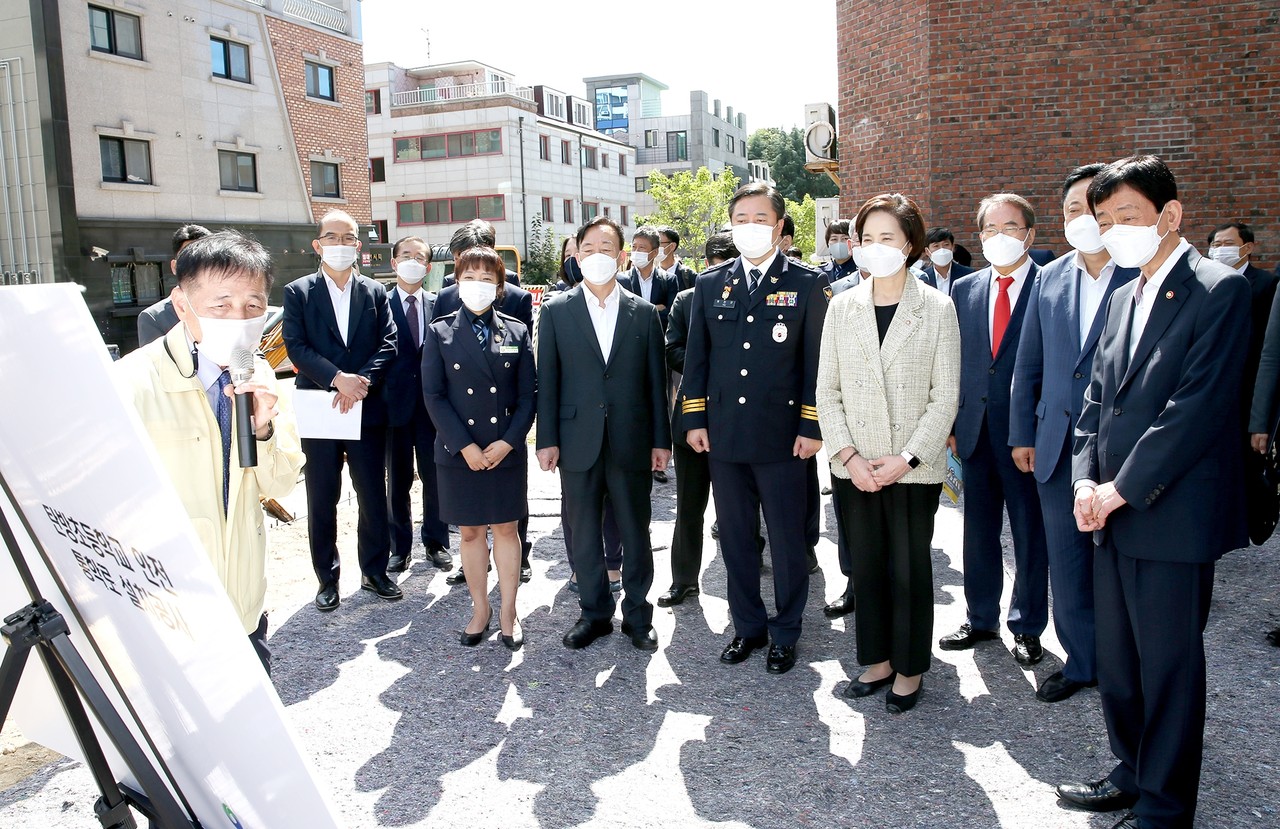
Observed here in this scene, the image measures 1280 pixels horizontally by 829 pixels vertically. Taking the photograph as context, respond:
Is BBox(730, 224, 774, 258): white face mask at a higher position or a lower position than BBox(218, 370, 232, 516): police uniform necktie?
higher

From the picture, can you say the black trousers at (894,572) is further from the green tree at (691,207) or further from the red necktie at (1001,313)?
the green tree at (691,207)

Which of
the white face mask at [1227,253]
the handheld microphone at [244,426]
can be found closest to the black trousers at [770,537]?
the handheld microphone at [244,426]

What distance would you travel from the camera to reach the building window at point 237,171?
80.1 ft

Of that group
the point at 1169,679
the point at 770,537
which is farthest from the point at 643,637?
the point at 1169,679

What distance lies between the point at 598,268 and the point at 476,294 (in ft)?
2.10

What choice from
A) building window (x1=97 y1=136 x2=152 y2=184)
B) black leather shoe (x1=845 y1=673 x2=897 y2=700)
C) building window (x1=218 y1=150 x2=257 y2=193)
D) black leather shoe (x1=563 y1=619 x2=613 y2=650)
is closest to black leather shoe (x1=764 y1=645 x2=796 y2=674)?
black leather shoe (x1=845 y1=673 x2=897 y2=700)

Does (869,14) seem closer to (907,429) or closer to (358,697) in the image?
(907,429)

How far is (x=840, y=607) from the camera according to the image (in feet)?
17.0

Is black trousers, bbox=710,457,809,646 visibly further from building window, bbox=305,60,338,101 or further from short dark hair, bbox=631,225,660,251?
building window, bbox=305,60,338,101

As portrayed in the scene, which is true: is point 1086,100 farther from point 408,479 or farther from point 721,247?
point 408,479

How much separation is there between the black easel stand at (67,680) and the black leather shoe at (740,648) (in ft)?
9.69

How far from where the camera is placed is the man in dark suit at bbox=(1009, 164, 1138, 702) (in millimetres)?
3947

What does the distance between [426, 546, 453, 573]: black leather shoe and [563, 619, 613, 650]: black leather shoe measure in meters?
1.54

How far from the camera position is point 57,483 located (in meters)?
1.75
